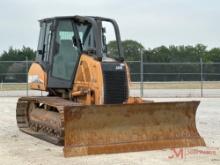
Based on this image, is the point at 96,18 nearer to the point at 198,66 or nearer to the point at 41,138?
the point at 41,138

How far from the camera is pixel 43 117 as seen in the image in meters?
12.0

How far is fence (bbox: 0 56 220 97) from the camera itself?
3053 centimetres

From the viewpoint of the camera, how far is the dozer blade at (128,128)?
9633mm

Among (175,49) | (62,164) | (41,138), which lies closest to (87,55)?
(41,138)

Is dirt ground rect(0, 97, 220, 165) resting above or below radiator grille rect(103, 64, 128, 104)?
below

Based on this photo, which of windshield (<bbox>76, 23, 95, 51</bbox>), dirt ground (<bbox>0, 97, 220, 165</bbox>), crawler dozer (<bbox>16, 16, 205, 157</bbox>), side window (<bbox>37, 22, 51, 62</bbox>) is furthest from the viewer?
side window (<bbox>37, 22, 51, 62</bbox>)

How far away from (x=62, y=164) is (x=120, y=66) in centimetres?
306

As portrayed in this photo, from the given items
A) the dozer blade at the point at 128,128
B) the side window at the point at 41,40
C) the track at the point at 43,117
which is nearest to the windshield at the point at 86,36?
the track at the point at 43,117

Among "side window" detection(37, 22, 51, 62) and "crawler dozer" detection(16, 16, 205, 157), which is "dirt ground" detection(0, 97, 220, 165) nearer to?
"crawler dozer" detection(16, 16, 205, 157)

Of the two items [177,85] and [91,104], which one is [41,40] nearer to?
[91,104]

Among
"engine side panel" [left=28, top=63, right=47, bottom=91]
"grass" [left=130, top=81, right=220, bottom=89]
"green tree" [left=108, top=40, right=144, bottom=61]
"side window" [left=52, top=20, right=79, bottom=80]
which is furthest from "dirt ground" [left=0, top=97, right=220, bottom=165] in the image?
"grass" [left=130, top=81, right=220, bottom=89]

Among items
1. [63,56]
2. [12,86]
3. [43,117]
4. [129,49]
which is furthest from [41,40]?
[129,49]

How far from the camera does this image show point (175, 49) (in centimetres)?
6838

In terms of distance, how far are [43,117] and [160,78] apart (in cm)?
2136
